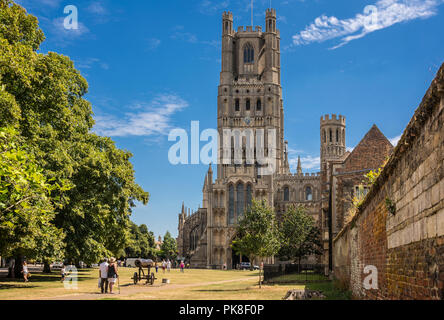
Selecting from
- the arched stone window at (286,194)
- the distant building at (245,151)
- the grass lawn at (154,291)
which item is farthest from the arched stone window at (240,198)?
the grass lawn at (154,291)

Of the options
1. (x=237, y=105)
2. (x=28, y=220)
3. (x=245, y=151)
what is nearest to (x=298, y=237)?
(x=28, y=220)

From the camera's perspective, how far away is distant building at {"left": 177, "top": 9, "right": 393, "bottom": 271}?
76.3 meters

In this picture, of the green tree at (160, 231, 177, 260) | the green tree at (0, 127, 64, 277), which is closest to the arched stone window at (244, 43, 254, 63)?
the green tree at (160, 231, 177, 260)

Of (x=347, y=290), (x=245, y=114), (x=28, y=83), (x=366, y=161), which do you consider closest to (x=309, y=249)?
(x=366, y=161)

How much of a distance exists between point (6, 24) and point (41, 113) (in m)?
3.89

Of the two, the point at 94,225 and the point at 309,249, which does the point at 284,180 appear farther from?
the point at 94,225

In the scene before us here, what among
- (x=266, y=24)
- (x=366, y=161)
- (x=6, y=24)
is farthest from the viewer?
(x=266, y=24)

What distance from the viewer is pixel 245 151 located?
81.6 meters

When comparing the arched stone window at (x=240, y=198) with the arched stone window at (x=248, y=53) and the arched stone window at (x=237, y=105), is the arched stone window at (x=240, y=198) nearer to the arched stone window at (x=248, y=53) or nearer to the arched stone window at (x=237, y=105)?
the arched stone window at (x=237, y=105)

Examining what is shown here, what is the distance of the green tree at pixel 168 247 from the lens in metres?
111

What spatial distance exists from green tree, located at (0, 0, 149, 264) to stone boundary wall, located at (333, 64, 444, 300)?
8875 mm
